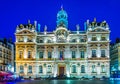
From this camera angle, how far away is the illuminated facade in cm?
9731

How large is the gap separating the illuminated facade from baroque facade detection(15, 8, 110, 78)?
427 cm

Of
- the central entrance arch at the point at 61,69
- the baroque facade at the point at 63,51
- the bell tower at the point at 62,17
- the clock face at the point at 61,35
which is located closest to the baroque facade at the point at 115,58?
the baroque facade at the point at 63,51

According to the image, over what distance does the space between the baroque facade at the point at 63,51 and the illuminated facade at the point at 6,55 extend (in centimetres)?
427

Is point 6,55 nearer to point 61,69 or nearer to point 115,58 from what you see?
point 61,69

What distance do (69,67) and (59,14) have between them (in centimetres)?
1982

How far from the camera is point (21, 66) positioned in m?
99.8

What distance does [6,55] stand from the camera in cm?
10338

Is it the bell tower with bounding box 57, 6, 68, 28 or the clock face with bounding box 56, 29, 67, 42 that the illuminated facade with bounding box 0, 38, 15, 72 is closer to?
the clock face with bounding box 56, 29, 67, 42

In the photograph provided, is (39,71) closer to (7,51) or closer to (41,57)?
(41,57)

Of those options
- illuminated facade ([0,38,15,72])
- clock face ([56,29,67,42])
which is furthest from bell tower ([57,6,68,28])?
illuminated facade ([0,38,15,72])

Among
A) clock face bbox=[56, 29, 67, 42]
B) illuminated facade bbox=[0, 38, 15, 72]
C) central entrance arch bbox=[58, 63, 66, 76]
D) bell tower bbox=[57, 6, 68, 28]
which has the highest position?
bell tower bbox=[57, 6, 68, 28]

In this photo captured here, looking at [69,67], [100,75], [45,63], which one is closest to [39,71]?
[45,63]

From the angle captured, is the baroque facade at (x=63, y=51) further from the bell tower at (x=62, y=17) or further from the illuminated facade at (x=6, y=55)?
the illuminated facade at (x=6, y=55)

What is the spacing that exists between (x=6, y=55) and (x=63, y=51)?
19049 millimetres
